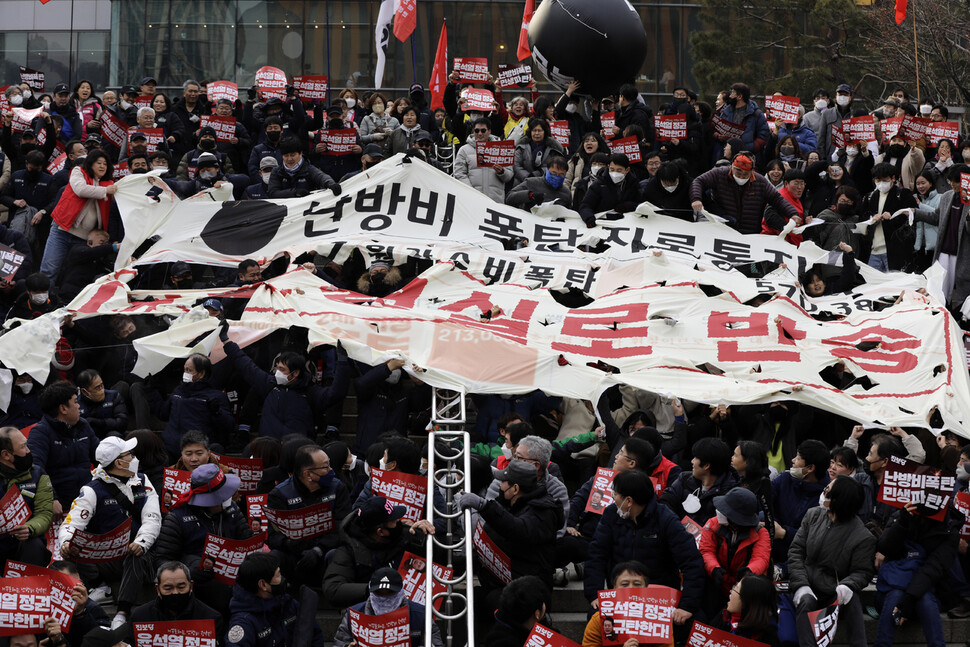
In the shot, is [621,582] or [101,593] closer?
[621,582]

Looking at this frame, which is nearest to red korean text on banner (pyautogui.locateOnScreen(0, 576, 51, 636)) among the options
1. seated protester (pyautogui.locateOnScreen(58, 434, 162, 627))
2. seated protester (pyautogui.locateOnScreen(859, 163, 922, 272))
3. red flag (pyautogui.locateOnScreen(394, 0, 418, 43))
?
seated protester (pyautogui.locateOnScreen(58, 434, 162, 627))

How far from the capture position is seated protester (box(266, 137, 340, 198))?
48.5ft

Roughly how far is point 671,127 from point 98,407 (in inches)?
361

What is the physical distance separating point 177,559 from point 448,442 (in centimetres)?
253

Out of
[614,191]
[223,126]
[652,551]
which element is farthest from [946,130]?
[652,551]

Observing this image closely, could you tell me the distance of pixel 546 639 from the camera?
24.1ft

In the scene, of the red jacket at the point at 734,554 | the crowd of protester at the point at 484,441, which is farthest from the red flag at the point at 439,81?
the red jacket at the point at 734,554

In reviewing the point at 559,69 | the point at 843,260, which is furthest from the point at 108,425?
the point at 559,69

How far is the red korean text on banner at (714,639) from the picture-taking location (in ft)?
24.6

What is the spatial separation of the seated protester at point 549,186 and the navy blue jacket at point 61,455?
662cm

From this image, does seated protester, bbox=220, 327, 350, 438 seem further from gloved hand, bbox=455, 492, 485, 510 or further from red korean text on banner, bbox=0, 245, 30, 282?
red korean text on banner, bbox=0, 245, 30, 282

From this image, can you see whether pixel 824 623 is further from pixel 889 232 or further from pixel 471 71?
pixel 471 71

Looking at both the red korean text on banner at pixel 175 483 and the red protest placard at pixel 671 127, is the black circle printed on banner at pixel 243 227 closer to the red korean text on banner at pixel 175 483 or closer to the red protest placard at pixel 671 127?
the red korean text on banner at pixel 175 483

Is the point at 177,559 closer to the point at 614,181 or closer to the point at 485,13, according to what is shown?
the point at 614,181
